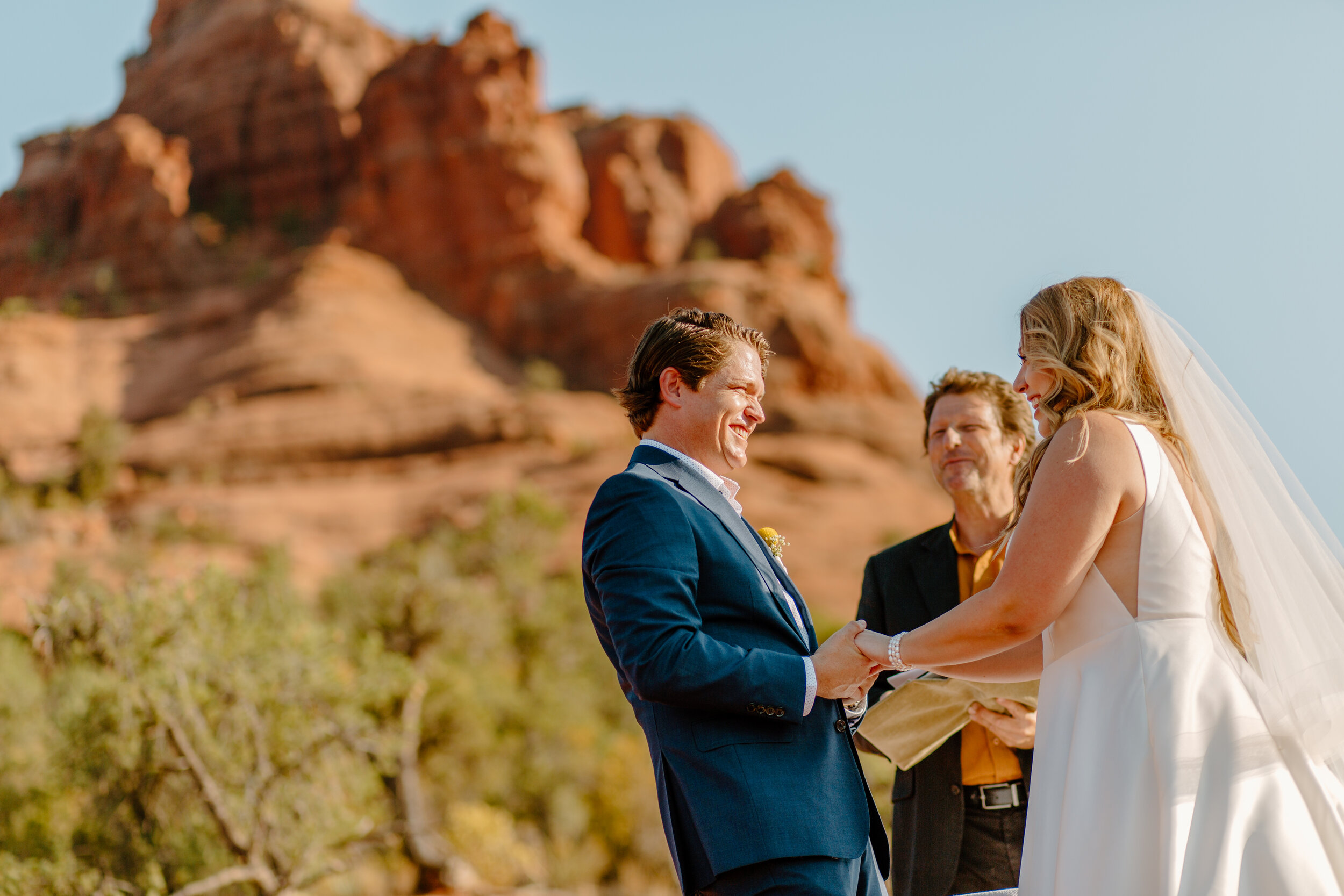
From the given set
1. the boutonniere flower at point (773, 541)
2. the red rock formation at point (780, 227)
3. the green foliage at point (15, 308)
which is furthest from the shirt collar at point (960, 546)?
the green foliage at point (15, 308)

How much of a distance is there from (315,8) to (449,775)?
193 feet

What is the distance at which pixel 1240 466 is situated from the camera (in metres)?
2.56

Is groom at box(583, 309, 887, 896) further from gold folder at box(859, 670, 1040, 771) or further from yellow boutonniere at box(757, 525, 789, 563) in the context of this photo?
gold folder at box(859, 670, 1040, 771)

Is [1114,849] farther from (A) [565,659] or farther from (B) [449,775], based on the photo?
(A) [565,659]

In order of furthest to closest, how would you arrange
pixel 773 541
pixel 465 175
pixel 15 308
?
pixel 465 175 < pixel 15 308 < pixel 773 541

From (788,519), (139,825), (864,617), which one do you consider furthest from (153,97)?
(864,617)

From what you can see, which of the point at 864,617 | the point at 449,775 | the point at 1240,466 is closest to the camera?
the point at 1240,466

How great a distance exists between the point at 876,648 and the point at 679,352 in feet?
3.01

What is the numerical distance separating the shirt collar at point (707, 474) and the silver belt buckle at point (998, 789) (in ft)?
5.44

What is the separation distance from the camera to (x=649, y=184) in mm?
56281

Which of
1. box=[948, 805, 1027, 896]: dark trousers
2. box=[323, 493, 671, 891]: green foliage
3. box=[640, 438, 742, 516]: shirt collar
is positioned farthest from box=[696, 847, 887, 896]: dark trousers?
box=[323, 493, 671, 891]: green foliage

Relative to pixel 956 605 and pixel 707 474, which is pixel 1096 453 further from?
pixel 956 605

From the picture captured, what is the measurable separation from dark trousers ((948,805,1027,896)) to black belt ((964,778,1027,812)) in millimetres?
12

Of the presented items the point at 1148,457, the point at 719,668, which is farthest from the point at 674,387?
the point at 1148,457
